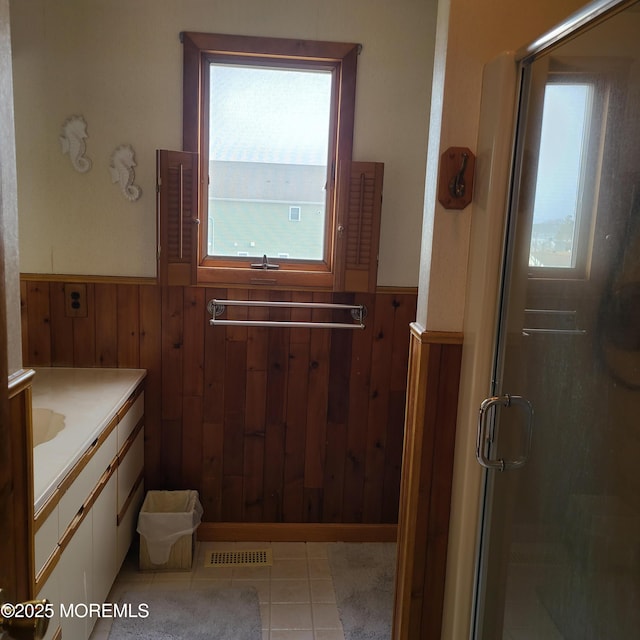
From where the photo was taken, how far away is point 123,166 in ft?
8.05

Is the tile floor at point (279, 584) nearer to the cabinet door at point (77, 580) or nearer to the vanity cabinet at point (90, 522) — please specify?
the vanity cabinet at point (90, 522)

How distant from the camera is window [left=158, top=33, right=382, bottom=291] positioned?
243 centimetres

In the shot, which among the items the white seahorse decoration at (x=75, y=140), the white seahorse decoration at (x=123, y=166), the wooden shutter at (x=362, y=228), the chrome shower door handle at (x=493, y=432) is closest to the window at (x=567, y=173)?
the chrome shower door handle at (x=493, y=432)

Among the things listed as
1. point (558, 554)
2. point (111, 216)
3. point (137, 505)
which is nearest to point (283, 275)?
point (111, 216)

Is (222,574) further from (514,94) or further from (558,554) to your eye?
(514,94)

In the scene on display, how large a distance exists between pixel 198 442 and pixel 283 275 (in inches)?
34.7

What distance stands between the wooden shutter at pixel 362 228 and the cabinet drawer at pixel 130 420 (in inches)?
40.7

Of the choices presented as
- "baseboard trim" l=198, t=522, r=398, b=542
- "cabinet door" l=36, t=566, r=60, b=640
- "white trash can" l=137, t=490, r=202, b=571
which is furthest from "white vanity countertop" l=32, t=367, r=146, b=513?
"baseboard trim" l=198, t=522, r=398, b=542

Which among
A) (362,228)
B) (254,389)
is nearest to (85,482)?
(254,389)

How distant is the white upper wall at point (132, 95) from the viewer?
238 centimetres

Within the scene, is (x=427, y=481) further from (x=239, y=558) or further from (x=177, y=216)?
(x=177, y=216)

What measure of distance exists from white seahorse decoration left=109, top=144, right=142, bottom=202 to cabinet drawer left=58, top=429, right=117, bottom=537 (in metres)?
1.08

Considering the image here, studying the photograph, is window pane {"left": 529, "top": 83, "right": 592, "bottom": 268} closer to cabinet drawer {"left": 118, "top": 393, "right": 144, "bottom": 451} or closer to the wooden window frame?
the wooden window frame

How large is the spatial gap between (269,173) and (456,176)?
4.05 ft
